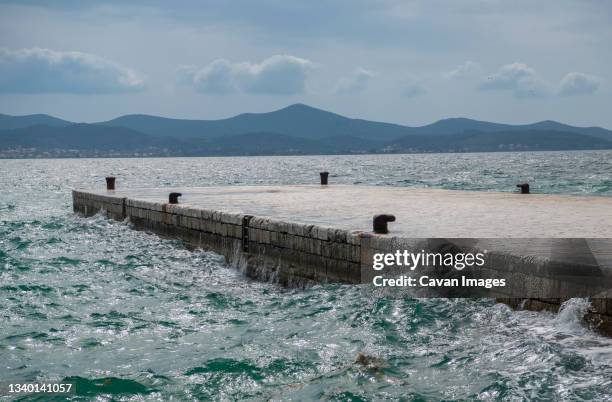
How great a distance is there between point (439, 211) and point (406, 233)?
3.57 m

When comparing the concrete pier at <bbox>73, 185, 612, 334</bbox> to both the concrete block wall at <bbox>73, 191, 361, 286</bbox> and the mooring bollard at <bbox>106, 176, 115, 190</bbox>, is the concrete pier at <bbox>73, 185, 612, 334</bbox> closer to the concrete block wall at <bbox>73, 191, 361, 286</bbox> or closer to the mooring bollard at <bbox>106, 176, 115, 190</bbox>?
the concrete block wall at <bbox>73, 191, 361, 286</bbox>

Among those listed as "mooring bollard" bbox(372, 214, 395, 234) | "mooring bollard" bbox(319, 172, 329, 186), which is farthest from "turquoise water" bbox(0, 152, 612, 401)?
Result: "mooring bollard" bbox(319, 172, 329, 186)

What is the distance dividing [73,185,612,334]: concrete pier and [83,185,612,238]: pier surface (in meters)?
Result: 0.02

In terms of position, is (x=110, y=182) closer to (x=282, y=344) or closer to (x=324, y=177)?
(x=324, y=177)

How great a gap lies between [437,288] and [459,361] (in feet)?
6.64

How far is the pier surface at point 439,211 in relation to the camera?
1039 centimetres

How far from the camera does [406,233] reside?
10.4m

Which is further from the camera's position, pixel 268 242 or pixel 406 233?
pixel 268 242

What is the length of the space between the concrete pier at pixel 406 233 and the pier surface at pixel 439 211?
0.7 inches

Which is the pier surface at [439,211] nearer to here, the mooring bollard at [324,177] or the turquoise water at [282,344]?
the turquoise water at [282,344]

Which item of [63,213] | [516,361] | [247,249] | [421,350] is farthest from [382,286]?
[63,213]

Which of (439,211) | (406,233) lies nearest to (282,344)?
(406,233)

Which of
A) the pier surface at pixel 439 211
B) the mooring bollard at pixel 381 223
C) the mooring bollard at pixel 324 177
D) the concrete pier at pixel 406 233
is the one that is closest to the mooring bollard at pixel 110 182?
the pier surface at pixel 439 211

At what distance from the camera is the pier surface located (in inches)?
409
